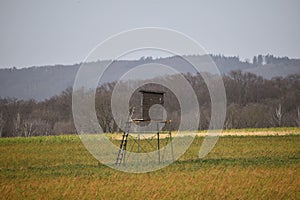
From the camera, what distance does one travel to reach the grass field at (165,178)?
16.5 metres

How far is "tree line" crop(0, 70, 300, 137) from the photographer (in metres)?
94.9

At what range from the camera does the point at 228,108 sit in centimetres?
10062

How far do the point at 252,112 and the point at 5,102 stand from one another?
60.1 meters

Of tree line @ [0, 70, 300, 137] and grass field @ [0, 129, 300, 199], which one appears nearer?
grass field @ [0, 129, 300, 199]

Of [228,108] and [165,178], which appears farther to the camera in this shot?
[228,108]

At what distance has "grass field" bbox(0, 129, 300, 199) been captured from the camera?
16.5 meters

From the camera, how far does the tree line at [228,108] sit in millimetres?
94938

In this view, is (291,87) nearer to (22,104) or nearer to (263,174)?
(22,104)

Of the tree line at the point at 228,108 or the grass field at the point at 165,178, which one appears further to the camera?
the tree line at the point at 228,108

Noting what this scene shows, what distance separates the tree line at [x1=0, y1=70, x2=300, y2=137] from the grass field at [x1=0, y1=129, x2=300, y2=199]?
184 ft

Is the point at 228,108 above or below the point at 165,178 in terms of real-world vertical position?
above

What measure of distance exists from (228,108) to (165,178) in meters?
81.9

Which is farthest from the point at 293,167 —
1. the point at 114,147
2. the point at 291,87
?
the point at 291,87

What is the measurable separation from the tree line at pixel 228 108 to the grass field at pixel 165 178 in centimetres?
5596
